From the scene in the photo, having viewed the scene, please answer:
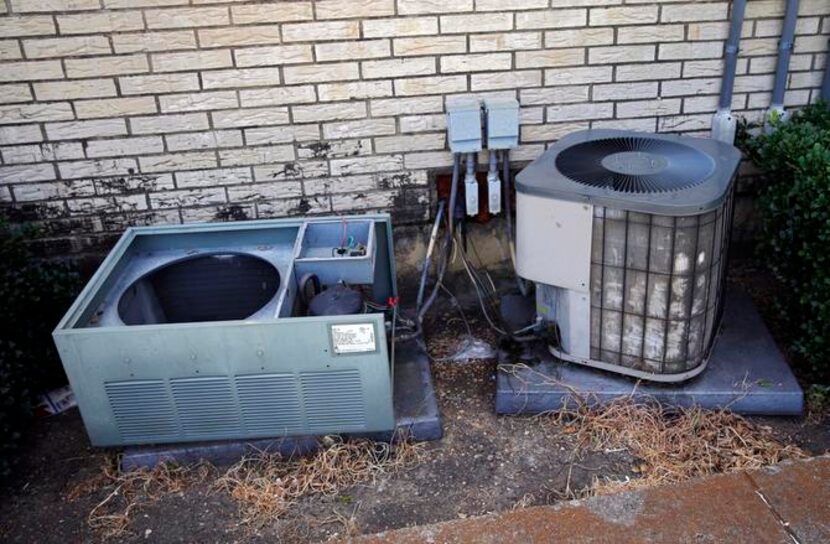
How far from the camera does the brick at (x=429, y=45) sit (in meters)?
4.13

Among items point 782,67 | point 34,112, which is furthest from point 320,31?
point 782,67

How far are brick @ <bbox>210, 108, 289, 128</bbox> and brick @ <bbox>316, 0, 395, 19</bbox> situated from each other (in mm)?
562

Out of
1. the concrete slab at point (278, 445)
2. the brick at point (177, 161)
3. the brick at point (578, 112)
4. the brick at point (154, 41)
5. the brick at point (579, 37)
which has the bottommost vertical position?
the concrete slab at point (278, 445)

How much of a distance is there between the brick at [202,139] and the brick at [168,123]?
0.12 feet

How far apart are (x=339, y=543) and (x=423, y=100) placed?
2404 mm

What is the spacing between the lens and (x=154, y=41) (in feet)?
13.2

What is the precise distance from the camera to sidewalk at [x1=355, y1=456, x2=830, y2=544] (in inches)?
111

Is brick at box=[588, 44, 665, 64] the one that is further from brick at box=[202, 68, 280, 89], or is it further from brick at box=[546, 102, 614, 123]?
brick at box=[202, 68, 280, 89]

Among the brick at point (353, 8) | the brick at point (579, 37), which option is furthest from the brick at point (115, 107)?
the brick at point (579, 37)

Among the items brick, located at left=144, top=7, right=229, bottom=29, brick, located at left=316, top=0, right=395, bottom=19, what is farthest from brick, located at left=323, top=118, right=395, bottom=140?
brick, located at left=144, top=7, right=229, bottom=29

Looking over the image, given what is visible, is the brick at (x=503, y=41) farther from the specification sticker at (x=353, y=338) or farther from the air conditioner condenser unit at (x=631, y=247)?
the specification sticker at (x=353, y=338)

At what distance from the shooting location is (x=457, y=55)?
419 cm

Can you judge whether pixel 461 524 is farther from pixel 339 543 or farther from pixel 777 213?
pixel 777 213

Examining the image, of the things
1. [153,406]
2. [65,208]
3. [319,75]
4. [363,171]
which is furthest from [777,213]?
[65,208]
